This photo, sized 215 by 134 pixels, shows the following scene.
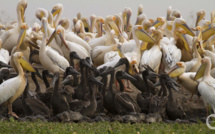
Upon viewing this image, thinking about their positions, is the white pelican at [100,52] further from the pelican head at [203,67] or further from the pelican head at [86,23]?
the pelican head at [86,23]

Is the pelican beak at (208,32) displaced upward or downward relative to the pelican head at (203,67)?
downward

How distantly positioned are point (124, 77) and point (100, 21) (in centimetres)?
546

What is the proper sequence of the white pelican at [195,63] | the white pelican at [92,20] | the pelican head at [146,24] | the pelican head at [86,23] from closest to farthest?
the white pelican at [195,63] → the pelican head at [146,24] → the white pelican at [92,20] → the pelican head at [86,23]

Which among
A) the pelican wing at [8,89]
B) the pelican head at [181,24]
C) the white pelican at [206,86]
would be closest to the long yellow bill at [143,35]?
the pelican head at [181,24]

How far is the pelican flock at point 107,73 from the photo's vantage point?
8.84m

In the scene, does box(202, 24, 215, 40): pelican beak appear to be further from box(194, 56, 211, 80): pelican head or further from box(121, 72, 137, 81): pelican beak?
box(121, 72, 137, 81): pelican beak

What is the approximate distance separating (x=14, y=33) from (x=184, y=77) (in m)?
4.51

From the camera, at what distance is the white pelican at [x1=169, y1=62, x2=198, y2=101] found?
33.4 feet

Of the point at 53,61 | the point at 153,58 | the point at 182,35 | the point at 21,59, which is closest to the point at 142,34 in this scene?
the point at 182,35

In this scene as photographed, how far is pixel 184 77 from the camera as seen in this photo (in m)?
10.3

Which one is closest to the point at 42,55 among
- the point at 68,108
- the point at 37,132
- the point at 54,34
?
the point at 54,34

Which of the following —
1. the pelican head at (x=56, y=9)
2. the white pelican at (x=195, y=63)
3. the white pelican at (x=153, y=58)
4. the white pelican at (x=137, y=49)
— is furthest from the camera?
the pelican head at (x=56, y=9)

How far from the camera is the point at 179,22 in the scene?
1343 centimetres

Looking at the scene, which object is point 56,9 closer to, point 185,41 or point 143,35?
point 143,35
